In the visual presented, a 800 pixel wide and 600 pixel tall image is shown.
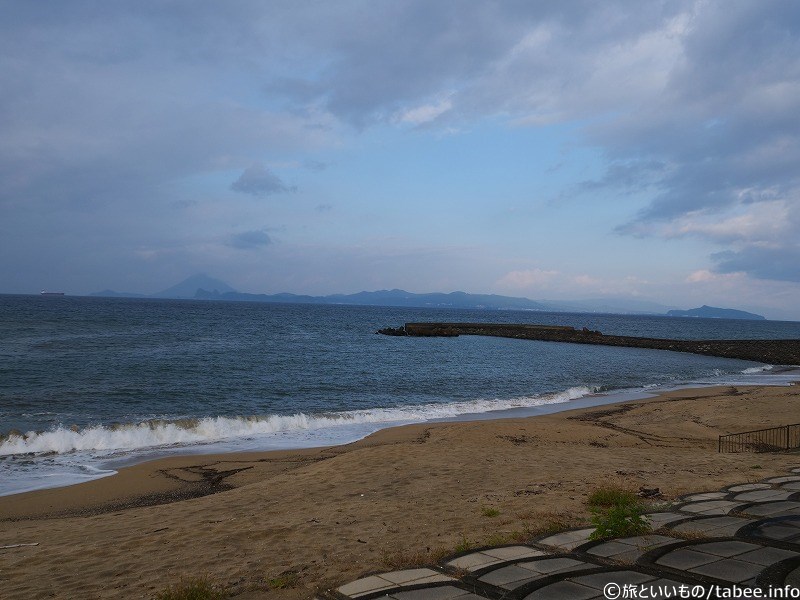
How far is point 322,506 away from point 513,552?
4147mm

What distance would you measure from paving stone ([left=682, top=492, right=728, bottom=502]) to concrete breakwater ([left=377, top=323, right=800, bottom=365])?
166ft

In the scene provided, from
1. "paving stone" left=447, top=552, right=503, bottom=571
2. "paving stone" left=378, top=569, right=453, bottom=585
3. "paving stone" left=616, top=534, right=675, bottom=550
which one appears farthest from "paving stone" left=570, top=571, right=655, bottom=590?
"paving stone" left=378, top=569, right=453, bottom=585

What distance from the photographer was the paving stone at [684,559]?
4262 mm

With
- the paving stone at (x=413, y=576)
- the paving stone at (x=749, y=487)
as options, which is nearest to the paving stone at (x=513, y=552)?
the paving stone at (x=413, y=576)


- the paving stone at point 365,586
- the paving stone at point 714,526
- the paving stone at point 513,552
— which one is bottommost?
the paving stone at point 365,586

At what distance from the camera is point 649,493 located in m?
7.34

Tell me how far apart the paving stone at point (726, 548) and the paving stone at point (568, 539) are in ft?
3.24

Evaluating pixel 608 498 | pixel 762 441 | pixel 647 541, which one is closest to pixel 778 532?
pixel 647 541

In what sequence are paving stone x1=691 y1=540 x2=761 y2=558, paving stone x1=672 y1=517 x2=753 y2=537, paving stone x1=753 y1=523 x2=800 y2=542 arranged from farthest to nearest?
paving stone x1=672 y1=517 x2=753 y2=537 < paving stone x1=753 y1=523 x2=800 y2=542 < paving stone x1=691 y1=540 x2=761 y2=558

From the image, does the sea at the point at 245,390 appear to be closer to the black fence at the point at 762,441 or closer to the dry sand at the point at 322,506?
the dry sand at the point at 322,506

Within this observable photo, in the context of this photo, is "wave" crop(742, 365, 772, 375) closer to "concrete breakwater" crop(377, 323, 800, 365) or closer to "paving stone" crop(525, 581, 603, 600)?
"concrete breakwater" crop(377, 323, 800, 365)

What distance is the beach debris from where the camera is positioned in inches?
285

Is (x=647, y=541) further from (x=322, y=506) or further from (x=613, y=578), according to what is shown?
(x=322, y=506)

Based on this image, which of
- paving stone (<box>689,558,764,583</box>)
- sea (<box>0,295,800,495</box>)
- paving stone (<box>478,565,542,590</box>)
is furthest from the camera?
sea (<box>0,295,800,495</box>)
